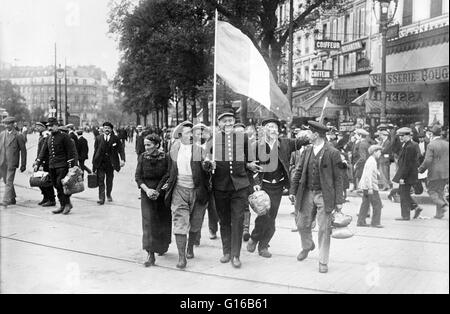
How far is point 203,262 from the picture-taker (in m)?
6.95

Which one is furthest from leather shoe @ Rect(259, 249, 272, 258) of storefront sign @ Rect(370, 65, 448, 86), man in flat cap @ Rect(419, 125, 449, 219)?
man in flat cap @ Rect(419, 125, 449, 219)

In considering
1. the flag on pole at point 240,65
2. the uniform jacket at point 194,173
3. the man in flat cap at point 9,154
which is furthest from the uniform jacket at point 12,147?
the flag on pole at point 240,65

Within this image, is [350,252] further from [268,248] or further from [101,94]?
[101,94]

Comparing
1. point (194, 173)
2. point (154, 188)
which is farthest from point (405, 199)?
point (154, 188)

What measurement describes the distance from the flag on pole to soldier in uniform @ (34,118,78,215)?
4458 mm

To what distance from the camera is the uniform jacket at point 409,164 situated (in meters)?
10.2

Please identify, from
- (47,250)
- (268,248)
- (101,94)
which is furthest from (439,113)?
(101,94)

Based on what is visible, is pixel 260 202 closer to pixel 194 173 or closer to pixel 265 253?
pixel 265 253

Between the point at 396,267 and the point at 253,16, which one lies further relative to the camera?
the point at 253,16

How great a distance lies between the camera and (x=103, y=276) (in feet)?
20.2

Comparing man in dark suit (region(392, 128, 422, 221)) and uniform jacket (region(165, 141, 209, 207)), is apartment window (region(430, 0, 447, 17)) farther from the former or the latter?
uniform jacket (region(165, 141, 209, 207))

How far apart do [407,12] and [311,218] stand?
590cm

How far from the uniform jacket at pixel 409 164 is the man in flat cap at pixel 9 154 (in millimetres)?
7635

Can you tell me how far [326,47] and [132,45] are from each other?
15.5m
